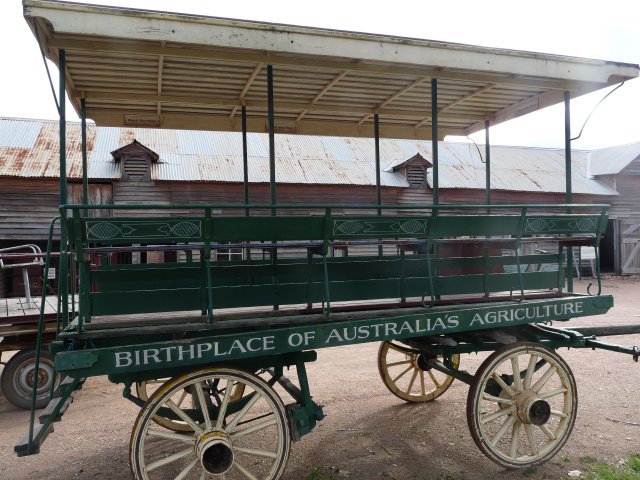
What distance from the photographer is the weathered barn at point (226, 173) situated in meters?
13.9

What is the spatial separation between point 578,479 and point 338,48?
379 cm

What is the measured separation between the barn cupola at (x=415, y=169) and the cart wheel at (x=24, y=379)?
13.7 meters

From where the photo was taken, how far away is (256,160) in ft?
52.6

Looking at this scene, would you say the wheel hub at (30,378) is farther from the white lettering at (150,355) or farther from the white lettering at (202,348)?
the white lettering at (202,348)

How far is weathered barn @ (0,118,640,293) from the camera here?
13.9 metres

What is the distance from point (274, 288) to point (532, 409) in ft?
7.48

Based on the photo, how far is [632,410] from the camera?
5059 millimetres

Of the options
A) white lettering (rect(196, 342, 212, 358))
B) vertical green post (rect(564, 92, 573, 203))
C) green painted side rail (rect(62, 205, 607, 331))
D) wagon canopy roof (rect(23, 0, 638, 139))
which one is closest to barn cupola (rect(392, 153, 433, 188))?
wagon canopy roof (rect(23, 0, 638, 139))

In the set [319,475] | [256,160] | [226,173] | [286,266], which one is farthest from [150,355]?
[256,160]

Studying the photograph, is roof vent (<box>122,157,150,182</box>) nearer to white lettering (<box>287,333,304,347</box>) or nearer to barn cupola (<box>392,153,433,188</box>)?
barn cupola (<box>392,153,433,188</box>)

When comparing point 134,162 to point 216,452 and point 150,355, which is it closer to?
point 150,355

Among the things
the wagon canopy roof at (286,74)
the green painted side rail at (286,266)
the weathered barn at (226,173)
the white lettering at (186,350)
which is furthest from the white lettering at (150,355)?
the weathered barn at (226,173)

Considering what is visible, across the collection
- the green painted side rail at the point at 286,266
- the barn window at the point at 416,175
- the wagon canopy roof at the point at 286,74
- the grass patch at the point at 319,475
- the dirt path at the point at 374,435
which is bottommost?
the dirt path at the point at 374,435

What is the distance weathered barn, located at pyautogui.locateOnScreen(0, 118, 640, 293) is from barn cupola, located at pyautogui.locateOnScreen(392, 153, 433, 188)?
4cm
